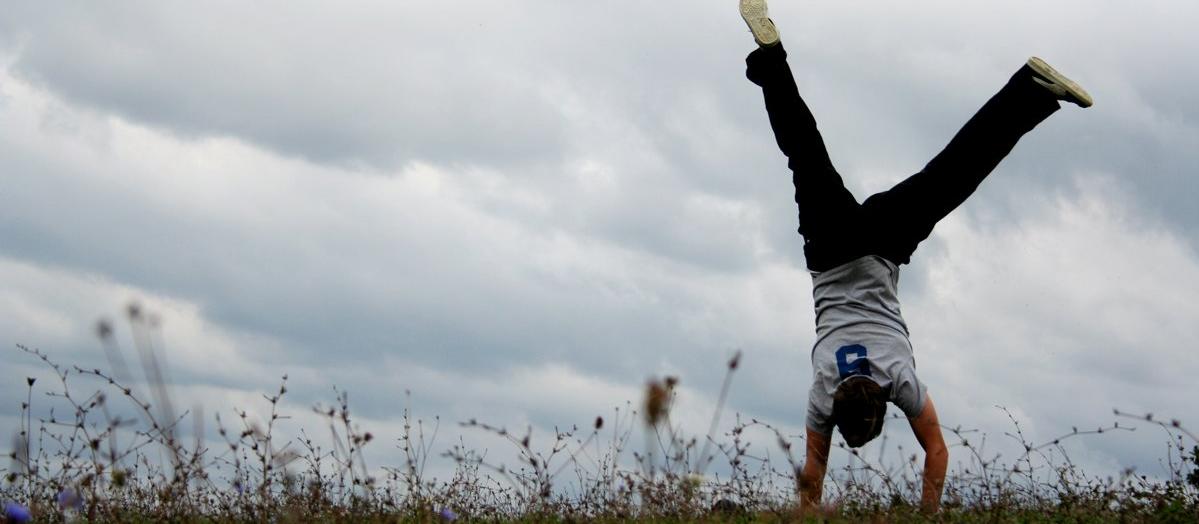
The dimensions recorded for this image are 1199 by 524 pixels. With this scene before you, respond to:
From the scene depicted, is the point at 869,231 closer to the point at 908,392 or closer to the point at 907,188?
the point at 907,188

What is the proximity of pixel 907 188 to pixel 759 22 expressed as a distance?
119 centimetres

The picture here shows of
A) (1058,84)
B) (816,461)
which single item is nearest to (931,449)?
(816,461)

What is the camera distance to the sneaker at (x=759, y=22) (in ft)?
19.3

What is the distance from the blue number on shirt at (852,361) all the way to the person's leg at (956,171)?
0.56 m

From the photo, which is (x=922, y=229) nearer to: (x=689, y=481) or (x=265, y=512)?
(x=689, y=481)

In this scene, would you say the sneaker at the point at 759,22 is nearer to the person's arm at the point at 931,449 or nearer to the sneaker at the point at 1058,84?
the sneaker at the point at 1058,84

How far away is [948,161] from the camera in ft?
18.6

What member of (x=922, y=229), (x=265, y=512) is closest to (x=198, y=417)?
(x=265, y=512)

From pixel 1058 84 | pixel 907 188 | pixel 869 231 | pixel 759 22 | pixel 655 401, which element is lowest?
pixel 655 401

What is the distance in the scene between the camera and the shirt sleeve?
5.33 metres

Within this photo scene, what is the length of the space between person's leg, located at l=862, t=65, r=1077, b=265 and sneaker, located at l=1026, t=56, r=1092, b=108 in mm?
24

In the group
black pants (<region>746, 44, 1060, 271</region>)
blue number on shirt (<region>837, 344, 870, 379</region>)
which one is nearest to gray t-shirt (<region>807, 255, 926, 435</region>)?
blue number on shirt (<region>837, 344, 870, 379</region>)

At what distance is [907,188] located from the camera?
5.70 metres

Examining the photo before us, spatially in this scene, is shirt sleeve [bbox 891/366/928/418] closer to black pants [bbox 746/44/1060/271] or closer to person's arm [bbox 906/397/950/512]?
person's arm [bbox 906/397/950/512]
